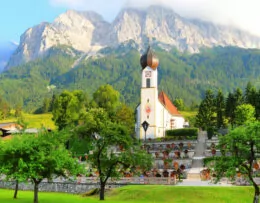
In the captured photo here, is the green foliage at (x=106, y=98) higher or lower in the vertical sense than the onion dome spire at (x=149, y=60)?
lower

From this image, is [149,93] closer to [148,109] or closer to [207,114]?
[148,109]

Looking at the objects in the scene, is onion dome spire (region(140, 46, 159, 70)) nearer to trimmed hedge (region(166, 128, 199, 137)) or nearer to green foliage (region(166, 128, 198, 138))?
green foliage (region(166, 128, 198, 138))

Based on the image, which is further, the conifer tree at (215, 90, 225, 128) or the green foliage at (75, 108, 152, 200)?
the conifer tree at (215, 90, 225, 128)

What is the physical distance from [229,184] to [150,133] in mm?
46333

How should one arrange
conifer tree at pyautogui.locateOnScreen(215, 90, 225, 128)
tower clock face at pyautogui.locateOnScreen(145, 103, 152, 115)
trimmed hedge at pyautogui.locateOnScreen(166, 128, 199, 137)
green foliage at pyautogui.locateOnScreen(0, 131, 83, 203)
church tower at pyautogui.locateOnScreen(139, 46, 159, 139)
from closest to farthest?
green foliage at pyautogui.locateOnScreen(0, 131, 83, 203)
trimmed hedge at pyautogui.locateOnScreen(166, 128, 199, 137)
conifer tree at pyautogui.locateOnScreen(215, 90, 225, 128)
church tower at pyautogui.locateOnScreen(139, 46, 159, 139)
tower clock face at pyautogui.locateOnScreen(145, 103, 152, 115)

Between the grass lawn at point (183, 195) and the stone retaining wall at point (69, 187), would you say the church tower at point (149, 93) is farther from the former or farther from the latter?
the grass lawn at point (183, 195)

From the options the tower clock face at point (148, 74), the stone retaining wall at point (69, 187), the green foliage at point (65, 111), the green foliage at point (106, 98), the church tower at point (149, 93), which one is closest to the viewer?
the stone retaining wall at point (69, 187)

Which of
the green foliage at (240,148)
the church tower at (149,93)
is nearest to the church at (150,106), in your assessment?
the church tower at (149,93)

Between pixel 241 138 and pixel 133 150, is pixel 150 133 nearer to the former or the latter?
pixel 133 150

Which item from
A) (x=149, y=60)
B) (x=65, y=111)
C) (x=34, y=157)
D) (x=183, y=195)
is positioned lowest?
(x=183, y=195)

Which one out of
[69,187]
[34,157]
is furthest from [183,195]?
[69,187]

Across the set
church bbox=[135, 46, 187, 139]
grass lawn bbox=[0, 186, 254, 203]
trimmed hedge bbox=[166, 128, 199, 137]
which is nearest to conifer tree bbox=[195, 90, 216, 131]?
trimmed hedge bbox=[166, 128, 199, 137]

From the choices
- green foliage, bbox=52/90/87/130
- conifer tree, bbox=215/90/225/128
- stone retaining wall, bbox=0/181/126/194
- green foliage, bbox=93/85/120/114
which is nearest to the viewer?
stone retaining wall, bbox=0/181/126/194

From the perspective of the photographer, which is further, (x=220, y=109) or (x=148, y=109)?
(x=148, y=109)
